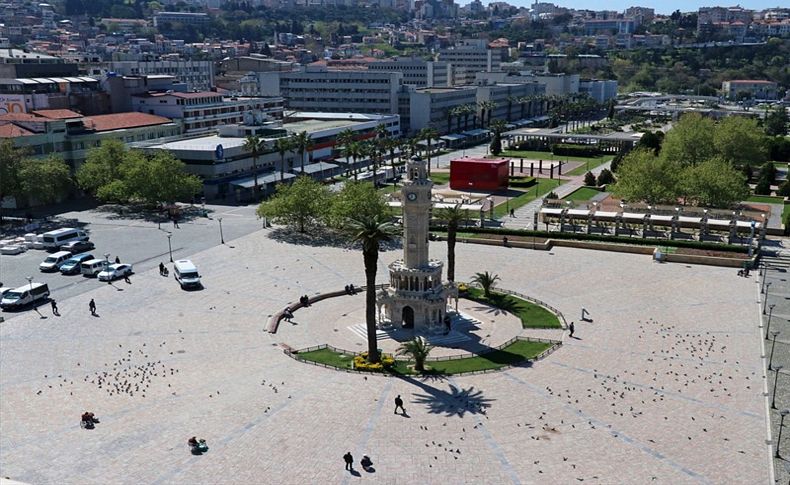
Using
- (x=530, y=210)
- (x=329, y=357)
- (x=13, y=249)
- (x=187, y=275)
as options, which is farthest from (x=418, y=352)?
(x=530, y=210)

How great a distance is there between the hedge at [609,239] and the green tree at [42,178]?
47863 mm

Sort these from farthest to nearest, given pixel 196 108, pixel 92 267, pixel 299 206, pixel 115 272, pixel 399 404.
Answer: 1. pixel 196 108
2. pixel 299 206
3. pixel 92 267
4. pixel 115 272
5. pixel 399 404

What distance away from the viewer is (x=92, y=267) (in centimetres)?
6856

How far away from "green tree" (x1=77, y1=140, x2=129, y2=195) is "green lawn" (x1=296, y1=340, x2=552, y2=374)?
5921 centimetres

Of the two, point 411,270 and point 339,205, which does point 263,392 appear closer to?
point 411,270

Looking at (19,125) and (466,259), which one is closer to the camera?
(466,259)

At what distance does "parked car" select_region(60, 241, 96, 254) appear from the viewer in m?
75.9

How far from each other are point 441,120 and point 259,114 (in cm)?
6615

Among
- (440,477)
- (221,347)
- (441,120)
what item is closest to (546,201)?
(221,347)

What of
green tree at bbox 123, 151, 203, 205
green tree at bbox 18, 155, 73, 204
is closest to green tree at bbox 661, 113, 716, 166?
green tree at bbox 123, 151, 203, 205

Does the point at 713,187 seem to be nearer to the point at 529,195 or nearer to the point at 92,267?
the point at 529,195

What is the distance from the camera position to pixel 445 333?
55.8 metres

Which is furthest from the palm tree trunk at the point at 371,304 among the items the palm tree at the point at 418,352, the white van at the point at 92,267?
the white van at the point at 92,267

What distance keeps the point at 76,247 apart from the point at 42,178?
17.2 m
